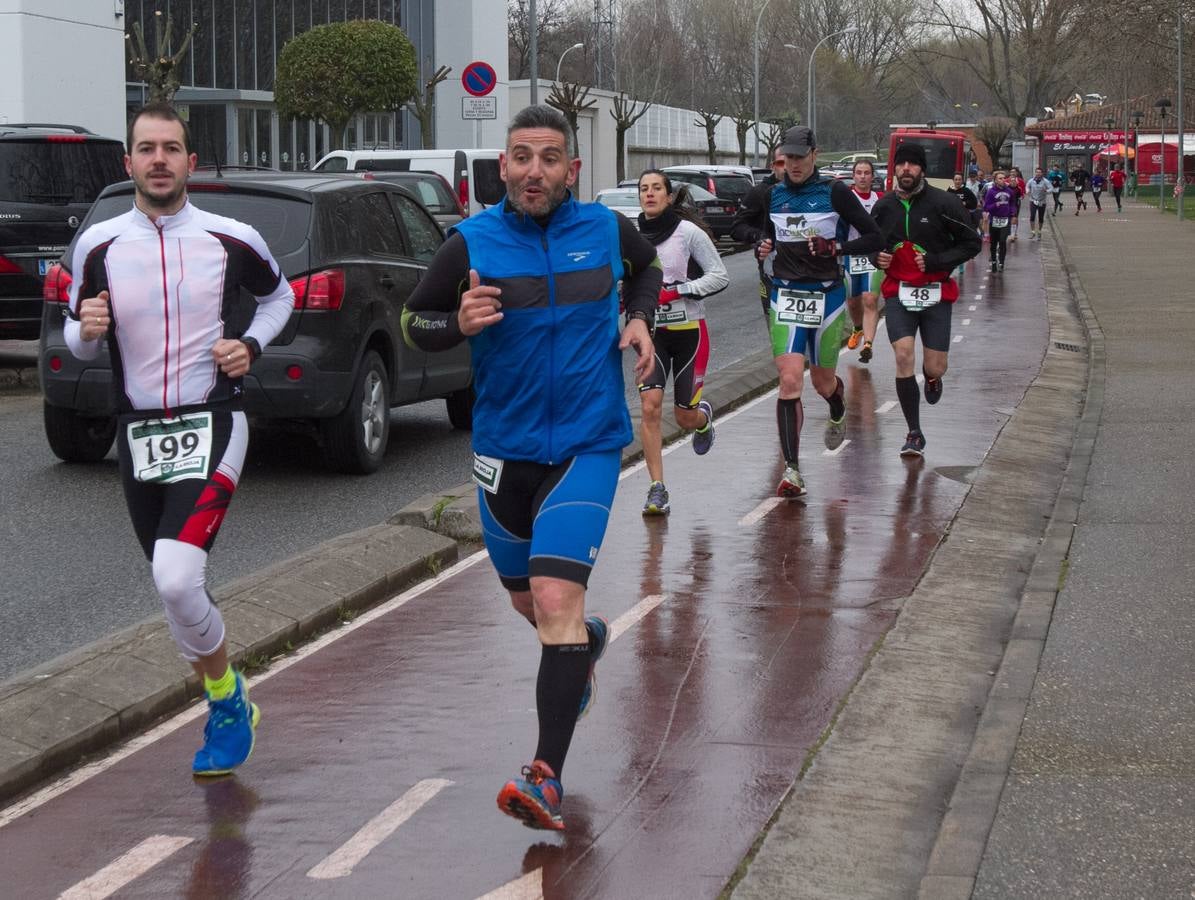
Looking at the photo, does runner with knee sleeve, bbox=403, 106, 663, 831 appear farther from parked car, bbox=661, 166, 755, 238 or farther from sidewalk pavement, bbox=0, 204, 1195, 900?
parked car, bbox=661, 166, 755, 238

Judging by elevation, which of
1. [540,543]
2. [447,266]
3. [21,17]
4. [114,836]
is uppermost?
[21,17]

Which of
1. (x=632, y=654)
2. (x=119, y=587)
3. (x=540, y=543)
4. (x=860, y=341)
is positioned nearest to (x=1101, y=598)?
(x=632, y=654)

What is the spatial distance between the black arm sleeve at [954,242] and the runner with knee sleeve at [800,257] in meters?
1.16

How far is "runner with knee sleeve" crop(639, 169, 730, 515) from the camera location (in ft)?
29.9

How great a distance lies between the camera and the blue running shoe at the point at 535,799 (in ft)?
14.5

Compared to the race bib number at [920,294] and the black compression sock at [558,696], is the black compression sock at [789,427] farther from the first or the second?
the black compression sock at [558,696]

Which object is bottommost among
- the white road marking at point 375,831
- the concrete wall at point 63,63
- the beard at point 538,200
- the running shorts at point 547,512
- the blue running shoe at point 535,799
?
the white road marking at point 375,831

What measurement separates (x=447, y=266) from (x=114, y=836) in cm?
170

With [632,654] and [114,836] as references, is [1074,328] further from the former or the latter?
[114,836]

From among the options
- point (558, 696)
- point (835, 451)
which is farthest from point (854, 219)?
point (558, 696)

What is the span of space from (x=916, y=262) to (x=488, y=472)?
650 cm

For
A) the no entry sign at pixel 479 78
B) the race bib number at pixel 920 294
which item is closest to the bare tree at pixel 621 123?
the no entry sign at pixel 479 78

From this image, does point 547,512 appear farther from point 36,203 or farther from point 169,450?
point 36,203

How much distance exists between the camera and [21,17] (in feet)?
89.2
